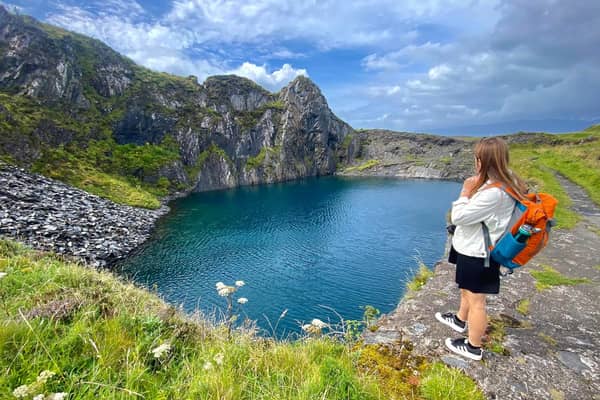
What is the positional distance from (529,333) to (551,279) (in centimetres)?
414

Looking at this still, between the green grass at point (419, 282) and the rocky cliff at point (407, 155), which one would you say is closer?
the green grass at point (419, 282)

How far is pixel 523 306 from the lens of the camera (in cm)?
692

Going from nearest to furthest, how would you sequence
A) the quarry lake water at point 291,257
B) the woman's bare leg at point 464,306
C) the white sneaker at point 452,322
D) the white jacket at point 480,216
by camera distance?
the white jacket at point 480,216, the woman's bare leg at point 464,306, the white sneaker at point 452,322, the quarry lake water at point 291,257

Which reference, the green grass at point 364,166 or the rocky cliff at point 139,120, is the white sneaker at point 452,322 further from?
the green grass at point 364,166

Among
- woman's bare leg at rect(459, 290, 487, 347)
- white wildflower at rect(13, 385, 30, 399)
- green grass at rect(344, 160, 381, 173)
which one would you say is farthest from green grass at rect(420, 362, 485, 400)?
green grass at rect(344, 160, 381, 173)

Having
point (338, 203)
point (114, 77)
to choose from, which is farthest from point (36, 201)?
point (114, 77)

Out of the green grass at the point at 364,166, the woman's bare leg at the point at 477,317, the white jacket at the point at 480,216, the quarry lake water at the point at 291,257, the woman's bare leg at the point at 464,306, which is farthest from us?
the green grass at the point at 364,166

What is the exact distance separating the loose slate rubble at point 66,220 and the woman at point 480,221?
25.1m

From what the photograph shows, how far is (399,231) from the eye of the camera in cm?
3544

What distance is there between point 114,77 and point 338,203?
75904mm

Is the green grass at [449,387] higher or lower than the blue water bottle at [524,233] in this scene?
lower

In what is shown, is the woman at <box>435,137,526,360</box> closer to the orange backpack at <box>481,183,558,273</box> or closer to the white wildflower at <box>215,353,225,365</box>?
the orange backpack at <box>481,183,558,273</box>

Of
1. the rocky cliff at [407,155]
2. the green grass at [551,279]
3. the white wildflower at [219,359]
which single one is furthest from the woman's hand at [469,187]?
the rocky cliff at [407,155]

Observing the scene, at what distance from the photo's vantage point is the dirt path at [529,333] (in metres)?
4.25
